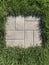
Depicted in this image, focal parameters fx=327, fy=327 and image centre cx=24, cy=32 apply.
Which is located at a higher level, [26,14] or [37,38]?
[26,14]

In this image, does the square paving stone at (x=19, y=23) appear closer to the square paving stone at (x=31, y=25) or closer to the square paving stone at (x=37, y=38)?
the square paving stone at (x=31, y=25)

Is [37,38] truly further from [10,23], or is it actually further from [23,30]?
[10,23]

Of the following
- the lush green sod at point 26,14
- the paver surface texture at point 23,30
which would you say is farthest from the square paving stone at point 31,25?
the lush green sod at point 26,14

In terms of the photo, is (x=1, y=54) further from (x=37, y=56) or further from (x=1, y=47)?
(x=37, y=56)

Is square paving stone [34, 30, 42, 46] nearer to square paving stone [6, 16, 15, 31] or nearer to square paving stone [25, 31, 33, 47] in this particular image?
square paving stone [25, 31, 33, 47]

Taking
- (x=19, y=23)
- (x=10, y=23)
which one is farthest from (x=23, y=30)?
(x=10, y=23)

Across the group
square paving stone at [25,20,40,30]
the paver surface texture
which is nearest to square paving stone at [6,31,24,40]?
the paver surface texture

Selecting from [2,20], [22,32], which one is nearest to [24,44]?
[22,32]
